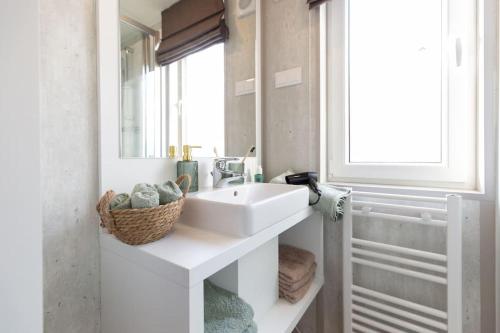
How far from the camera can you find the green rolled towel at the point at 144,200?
55cm

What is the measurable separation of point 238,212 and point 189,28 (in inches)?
34.3

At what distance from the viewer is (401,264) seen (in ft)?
3.47

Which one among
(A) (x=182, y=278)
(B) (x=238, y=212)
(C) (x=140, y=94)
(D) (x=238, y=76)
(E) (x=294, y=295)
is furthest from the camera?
(D) (x=238, y=76)

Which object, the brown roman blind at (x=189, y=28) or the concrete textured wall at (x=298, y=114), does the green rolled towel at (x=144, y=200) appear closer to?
the brown roman blind at (x=189, y=28)

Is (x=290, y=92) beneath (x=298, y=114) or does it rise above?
above

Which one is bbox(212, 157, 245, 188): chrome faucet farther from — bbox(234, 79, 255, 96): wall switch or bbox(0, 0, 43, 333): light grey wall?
bbox(0, 0, 43, 333): light grey wall

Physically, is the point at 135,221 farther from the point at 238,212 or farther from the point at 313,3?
the point at 313,3

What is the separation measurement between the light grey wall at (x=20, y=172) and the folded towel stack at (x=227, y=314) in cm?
40

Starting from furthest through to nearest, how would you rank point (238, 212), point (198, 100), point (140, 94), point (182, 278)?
point (198, 100) → point (140, 94) → point (238, 212) → point (182, 278)

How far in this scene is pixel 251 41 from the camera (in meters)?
1.37

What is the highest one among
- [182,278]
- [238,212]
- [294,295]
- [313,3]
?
[313,3]

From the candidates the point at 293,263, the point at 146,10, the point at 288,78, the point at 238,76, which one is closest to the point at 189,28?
the point at 146,10

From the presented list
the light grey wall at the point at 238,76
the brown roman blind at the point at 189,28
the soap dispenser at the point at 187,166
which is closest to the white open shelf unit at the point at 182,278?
the soap dispenser at the point at 187,166

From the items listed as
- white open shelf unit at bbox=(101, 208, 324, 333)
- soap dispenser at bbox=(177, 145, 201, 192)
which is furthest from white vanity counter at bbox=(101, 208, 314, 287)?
soap dispenser at bbox=(177, 145, 201, 192)
